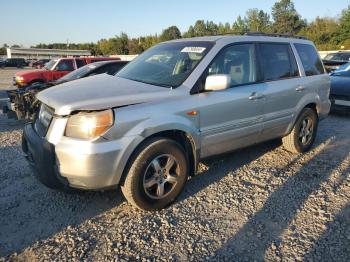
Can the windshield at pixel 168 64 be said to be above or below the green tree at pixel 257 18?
below

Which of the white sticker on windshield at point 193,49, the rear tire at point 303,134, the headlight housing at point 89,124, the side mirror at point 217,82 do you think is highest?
the white sticker on windshield at point 193,49

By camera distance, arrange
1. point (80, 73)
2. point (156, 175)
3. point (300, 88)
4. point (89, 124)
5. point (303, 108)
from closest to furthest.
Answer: point (89, 124) < point (156, 175) < point (300, 88) < point (303, 108) < point (80, 73)

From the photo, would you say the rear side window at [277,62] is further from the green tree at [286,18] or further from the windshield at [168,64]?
the green tree at [286,18]

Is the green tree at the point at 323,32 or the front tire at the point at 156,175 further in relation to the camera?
the green tree at the point at 323,32

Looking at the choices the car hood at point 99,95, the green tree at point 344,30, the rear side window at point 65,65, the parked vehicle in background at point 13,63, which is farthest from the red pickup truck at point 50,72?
the green tree at point 344,30

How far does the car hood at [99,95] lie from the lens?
3.11m

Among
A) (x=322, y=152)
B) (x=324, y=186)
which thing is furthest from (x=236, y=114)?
(x=322, y=152)

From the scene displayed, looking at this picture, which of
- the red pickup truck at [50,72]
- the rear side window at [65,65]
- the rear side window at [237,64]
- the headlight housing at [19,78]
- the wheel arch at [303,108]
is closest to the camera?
the rear side window at [237,64]

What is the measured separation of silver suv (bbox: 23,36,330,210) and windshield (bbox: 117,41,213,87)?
0.6 inches

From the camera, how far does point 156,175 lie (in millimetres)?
3520

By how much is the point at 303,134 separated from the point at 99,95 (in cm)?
365

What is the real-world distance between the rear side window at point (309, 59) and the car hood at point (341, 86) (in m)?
3.11

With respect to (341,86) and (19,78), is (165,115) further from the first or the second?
(19,78)

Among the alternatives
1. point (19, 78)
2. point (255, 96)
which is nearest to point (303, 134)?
point (255, 96)
